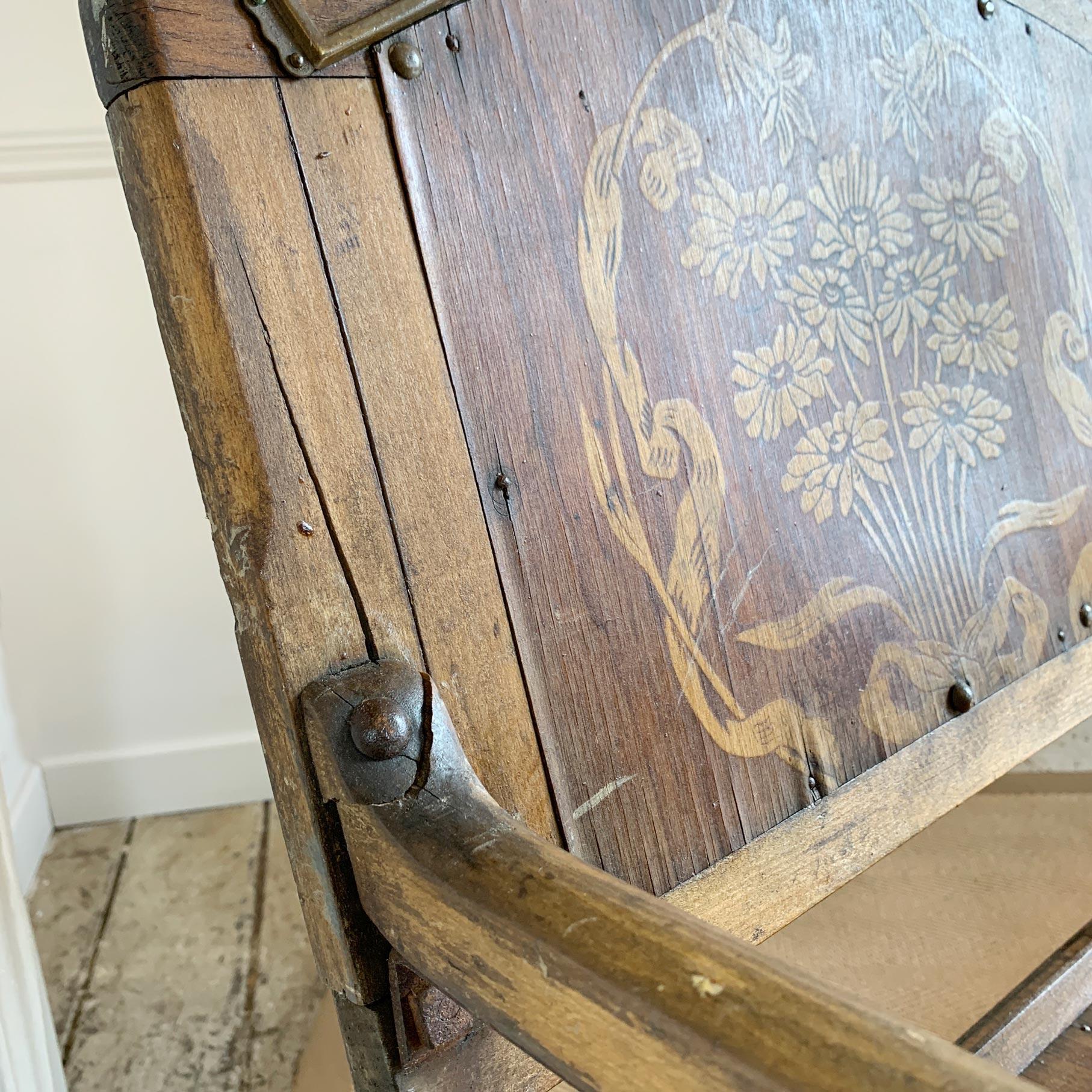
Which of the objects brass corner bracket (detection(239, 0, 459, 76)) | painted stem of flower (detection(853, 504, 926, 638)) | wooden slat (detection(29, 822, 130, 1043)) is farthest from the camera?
wooden slat (detection(29, 822, 130, 1043))

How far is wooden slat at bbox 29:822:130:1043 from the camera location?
119 cm

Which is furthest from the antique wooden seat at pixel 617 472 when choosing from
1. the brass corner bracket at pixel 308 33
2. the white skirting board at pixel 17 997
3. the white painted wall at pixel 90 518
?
the white painted wall at pixel 90 518

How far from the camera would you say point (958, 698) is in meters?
0.50

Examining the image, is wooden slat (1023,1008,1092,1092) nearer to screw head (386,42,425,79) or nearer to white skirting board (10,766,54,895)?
screw head (386,42,425,79)

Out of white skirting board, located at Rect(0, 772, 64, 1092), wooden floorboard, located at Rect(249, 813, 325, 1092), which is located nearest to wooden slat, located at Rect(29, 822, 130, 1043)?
wooden floorboard, located at Rect(249, 813, 325, 1092)

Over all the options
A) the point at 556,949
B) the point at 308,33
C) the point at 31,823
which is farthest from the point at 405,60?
the point at 31,823

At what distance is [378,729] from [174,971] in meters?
1.06

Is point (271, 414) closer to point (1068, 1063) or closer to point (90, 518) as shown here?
point (1068, 1063)

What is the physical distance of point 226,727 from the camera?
1.65 m

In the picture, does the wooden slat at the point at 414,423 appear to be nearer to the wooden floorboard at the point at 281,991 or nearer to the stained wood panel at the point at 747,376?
the stained wood panel at the point at 747,376

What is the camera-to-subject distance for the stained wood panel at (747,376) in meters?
0.37

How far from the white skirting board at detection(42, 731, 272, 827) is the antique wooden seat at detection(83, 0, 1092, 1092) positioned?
1.29m

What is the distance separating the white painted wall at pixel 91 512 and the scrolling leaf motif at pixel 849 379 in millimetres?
1208

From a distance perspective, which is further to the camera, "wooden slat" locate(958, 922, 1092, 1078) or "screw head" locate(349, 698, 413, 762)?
"wooden slat" locate(958, 922, 1092, 1078)
